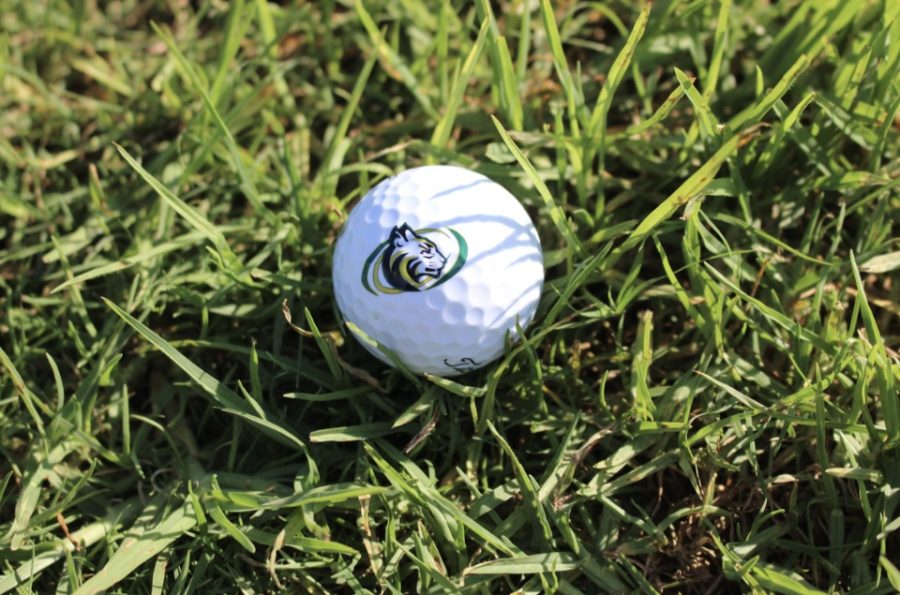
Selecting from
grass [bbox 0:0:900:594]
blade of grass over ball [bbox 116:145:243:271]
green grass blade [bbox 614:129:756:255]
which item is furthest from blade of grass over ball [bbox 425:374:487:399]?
blade of grass over ball [bbox 116:145:243:271]

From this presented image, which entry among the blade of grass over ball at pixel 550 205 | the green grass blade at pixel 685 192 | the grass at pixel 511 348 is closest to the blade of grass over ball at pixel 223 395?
the grass at pixel 511 348

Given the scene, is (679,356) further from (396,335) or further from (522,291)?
(396,335)

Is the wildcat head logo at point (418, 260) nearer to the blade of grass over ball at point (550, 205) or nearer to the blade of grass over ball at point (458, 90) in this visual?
the blade of grass over ball at point (550, 205)

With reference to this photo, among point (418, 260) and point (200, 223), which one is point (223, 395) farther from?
point (418, 260)

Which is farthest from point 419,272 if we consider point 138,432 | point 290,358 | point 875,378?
point 875,378

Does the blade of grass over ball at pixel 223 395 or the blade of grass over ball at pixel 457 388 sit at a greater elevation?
the blade of grass over ball at pixel 457 388

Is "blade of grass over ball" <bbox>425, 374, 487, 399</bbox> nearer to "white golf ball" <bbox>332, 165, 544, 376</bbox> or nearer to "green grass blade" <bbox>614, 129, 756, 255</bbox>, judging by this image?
"white golf ball" <bbox>332, 165, 544, 376</bbox>

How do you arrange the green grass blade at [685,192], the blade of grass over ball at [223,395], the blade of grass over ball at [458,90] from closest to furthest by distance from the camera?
the green grass blade at [685,192]
the blade of grass over ball at [223,395]
the blade of grass over ball at [458,90]
